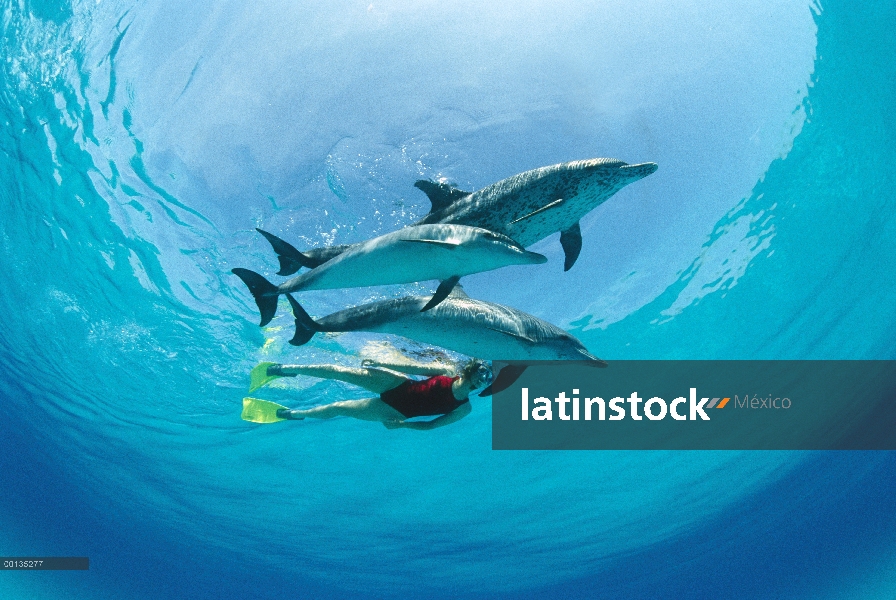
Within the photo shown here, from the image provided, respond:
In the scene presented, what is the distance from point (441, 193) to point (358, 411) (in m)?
4.39

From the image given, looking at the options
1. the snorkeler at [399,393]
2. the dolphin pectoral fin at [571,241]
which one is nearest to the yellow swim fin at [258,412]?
the snorkeler at [399,393]

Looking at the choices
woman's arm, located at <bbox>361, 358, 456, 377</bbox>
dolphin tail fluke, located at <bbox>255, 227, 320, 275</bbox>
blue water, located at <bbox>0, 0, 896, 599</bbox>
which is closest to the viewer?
dolphin tail fluke, located at <bbox>255, 227, 320, 275</bbox>

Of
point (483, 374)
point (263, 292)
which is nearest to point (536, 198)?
point (483, 374)

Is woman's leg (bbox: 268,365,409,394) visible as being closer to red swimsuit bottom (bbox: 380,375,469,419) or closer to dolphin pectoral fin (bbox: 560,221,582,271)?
red swimsuit bottom (bbox: 380,375,469,419)

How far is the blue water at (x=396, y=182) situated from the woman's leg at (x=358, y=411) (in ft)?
10.8

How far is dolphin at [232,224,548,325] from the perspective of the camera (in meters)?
4.14

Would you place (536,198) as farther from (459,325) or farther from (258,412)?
(258,412)

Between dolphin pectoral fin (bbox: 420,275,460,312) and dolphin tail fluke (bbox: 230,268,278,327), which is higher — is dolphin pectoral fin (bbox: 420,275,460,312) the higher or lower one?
the lower one

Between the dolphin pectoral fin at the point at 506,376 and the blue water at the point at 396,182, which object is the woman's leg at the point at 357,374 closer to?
the dolphin pectoral fin at the point at 506,376

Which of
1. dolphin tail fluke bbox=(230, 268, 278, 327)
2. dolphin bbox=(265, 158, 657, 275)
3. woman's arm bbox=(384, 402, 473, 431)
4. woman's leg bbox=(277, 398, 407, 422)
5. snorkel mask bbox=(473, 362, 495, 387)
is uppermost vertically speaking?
dolphin bbox=(265, 158, 657, 275)

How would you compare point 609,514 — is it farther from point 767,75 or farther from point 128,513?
point 128,513

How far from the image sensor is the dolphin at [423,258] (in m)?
4.14

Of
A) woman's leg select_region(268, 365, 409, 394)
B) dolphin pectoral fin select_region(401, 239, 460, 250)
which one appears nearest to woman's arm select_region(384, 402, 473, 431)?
woman's leg select_region(268, 365, 409, 394)

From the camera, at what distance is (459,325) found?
521 cm
